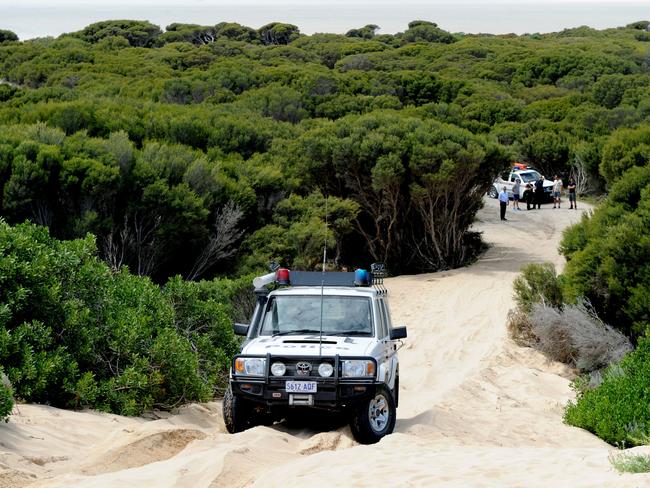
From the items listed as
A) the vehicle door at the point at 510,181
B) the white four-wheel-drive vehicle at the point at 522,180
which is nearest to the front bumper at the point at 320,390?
the white four-wheel-drive vehicle at the point at 522,180

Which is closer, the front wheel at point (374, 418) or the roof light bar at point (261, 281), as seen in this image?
the front wheel at point (374, 418)

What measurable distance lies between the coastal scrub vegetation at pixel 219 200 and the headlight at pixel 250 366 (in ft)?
5.55

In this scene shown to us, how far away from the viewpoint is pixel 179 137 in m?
34.5

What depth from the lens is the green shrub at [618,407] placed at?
11.3m

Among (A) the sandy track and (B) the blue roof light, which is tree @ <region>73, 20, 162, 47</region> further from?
(B) the blue roof light

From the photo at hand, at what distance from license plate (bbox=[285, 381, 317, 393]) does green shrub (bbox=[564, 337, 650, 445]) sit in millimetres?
3746

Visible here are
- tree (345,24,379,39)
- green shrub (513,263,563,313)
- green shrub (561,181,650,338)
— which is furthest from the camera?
tree (345,24,379,39)

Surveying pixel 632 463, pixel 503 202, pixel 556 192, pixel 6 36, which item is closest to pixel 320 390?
pixel 632 463

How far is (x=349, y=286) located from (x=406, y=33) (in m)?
123

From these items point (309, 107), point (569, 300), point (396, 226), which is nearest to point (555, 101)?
point (309, 107)

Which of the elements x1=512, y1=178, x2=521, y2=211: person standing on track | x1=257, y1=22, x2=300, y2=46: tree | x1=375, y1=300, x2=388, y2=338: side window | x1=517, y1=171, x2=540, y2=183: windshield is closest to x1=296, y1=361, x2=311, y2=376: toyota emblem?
x1=375, y1=300, x2=388, y2=338: side window

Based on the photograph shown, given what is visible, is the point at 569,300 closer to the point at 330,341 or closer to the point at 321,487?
the point at 330,341

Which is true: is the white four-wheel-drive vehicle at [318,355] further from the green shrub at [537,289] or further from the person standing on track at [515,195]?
the person standing on track at [515,195]

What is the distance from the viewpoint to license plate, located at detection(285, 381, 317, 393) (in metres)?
9.33
